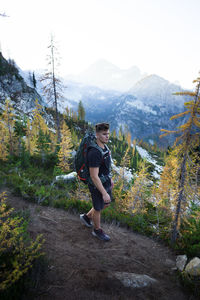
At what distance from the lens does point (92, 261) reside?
291 cm

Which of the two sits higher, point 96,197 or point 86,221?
point 96,197

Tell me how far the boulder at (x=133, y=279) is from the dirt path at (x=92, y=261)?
0.08 metres

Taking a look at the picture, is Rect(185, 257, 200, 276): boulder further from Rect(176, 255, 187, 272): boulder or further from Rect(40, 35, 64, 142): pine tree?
Rect(40, 35, 64, 142): pine tree

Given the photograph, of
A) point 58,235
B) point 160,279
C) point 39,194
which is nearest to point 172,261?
point 160,279

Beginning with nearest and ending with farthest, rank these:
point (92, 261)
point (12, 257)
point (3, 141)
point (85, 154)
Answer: point (12, 257) → point (92, 261) → point (85, 154) → point (3, 141)

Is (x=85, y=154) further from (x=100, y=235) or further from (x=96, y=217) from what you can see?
(x=100, y=235)

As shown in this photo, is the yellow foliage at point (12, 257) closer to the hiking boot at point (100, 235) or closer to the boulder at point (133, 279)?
the boulder at point (133, 279)

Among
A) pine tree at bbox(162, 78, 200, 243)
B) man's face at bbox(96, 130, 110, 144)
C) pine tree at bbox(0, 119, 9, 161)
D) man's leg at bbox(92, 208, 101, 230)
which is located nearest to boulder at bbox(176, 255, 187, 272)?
pine tree at bbox(162, 78, 200, 243)

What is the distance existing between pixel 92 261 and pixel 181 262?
1.99 metres

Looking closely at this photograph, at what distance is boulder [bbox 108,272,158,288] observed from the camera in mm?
2564

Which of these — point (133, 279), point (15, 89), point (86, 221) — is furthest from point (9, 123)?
point (15, 89)

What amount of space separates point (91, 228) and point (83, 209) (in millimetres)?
1107

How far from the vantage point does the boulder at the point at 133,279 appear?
8.41ft

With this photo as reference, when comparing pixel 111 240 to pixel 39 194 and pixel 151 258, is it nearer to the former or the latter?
pixel 151 258
